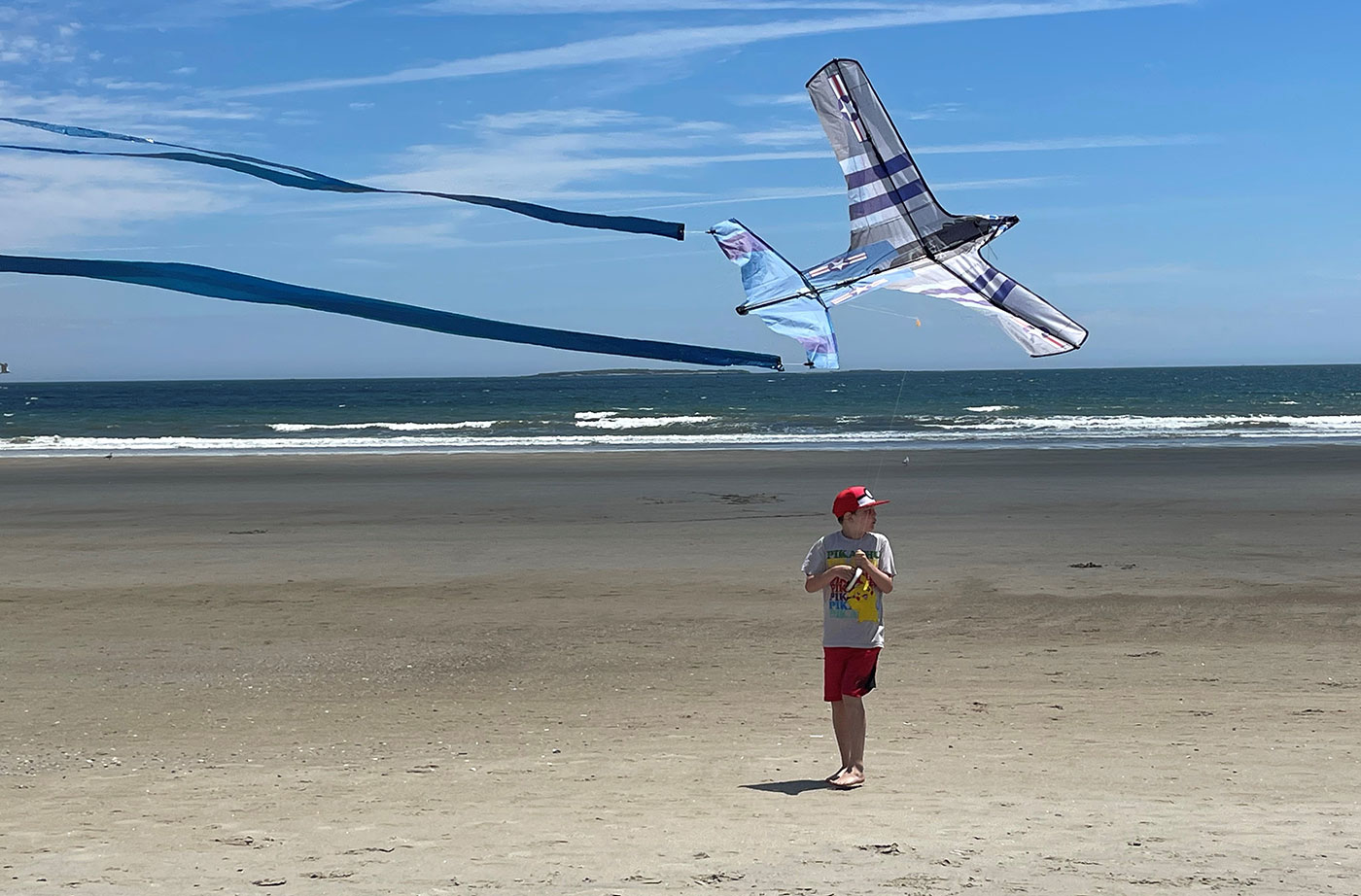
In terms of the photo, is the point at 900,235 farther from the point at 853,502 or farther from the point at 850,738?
the point at 850,738

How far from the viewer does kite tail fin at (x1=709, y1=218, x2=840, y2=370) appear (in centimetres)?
352

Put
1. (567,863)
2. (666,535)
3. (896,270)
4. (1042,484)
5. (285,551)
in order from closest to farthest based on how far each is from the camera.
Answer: (896,270) → (567,863) → (285,551) → (666,535) → (1042,484)

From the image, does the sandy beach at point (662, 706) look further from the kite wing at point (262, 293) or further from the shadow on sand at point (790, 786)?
the kite wing at point (262, 293)

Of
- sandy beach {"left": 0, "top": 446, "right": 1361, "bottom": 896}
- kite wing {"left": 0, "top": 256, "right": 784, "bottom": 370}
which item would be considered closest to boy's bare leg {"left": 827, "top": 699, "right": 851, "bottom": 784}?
sandy beach {"left": 0, "top": 446, "right": 1361, "bottom": 896}

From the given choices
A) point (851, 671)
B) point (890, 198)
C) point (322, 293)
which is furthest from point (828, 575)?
point (322, 293)

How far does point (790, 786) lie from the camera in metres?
6.18

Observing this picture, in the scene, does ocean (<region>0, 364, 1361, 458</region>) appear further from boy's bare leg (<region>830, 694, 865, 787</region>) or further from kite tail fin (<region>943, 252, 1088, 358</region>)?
kite tail fin (<region>943, 252, 1088, 358</region>)

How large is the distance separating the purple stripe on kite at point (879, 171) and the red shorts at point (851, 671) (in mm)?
2705

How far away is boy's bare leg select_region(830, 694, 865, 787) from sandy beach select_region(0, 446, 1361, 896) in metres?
0.14

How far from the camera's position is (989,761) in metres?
6.55

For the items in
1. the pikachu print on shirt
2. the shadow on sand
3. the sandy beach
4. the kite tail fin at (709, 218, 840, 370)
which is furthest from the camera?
the shadow on sand

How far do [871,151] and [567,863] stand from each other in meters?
2.87

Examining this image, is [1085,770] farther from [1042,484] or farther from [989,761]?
[1042,484]

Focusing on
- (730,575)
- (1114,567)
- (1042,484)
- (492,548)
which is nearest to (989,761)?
(730,575)
